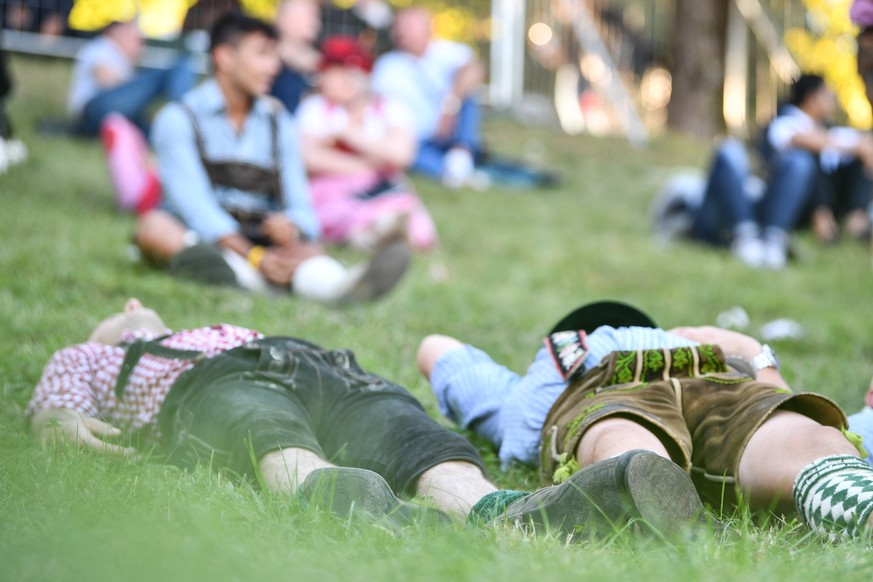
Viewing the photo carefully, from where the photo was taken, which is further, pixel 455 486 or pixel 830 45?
pixel 830 45

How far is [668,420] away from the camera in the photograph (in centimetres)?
244

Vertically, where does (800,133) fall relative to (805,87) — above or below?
below

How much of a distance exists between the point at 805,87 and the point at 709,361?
6.27 meters

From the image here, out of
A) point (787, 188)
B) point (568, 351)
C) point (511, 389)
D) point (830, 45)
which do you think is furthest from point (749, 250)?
point (830, 45)

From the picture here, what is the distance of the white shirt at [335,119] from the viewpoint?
7.16 meters

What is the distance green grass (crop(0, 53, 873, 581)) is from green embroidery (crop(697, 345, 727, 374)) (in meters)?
0.44

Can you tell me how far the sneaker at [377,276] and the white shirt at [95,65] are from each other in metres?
5.11

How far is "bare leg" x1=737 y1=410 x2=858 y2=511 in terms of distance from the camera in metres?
2.23

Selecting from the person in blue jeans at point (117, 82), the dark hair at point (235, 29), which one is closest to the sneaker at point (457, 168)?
the person in blue jeans at point (117, 82)

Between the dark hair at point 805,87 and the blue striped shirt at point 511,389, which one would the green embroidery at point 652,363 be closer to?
the blue striped shirt at point 511,389

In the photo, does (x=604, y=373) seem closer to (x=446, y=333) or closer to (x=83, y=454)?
(x=83, y=454)

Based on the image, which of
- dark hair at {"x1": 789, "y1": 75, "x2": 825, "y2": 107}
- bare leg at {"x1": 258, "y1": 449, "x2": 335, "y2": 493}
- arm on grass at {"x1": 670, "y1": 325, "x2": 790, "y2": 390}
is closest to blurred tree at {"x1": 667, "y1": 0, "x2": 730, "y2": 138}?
dark hair at {"x1": 789, "y1": 75, "x2": 825, "y2": 107}

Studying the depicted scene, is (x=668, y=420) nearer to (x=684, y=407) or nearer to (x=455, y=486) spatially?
(x=684, y=407)

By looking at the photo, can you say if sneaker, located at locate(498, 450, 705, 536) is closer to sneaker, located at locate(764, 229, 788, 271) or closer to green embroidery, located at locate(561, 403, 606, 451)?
green embroidery, located at locate(561, 403, 606, 451)
